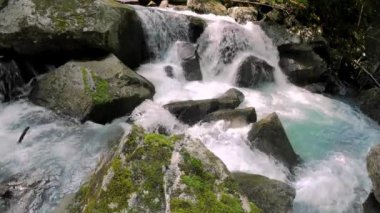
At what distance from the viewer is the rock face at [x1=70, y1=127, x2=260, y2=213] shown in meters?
3.91

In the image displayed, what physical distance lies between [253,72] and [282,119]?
241 cm

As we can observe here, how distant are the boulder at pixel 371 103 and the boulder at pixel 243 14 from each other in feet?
14.5

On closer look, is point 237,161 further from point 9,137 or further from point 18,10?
point 18,10

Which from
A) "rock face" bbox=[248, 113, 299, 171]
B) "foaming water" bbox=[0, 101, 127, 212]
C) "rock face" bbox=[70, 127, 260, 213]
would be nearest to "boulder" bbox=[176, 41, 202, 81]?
"foaming water" bbox=[0, 101, 127, 212]

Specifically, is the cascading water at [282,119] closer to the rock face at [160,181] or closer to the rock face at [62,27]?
the rock face at [62,27]

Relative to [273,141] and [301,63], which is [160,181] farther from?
[301,63]

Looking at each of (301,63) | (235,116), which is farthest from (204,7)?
(235,116)

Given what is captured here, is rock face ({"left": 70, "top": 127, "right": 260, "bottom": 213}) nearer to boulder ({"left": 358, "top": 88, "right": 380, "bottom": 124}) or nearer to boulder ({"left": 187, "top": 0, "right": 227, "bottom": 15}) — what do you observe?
boulder ({"left": 358, "top": 88, "right": 380, "bottom": 124})

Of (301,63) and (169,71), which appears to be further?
(301,63)

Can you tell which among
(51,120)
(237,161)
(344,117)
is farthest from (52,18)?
(344,117)

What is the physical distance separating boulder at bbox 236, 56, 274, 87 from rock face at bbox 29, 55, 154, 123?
11.2ft

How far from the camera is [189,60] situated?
11.8 m

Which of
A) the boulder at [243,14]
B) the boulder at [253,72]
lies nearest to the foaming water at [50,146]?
the boulder at [253,72]

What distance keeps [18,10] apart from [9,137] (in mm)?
3263
